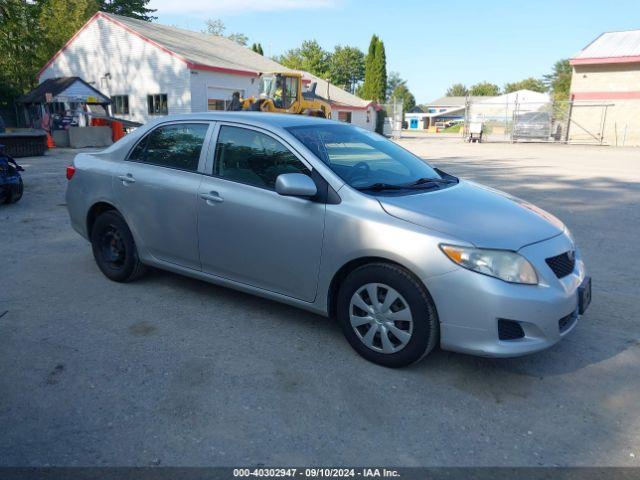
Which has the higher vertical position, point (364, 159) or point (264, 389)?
point (364, 159)

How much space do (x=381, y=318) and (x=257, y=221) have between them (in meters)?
1.18

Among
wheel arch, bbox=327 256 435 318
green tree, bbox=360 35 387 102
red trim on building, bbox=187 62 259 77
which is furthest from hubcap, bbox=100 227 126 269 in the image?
green tree, bbox=360 35 387 102

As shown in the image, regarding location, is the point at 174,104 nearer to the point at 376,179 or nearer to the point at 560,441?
the point at 376,179

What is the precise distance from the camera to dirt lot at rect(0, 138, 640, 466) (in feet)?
8.53

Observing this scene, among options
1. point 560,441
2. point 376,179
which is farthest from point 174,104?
point 560,441

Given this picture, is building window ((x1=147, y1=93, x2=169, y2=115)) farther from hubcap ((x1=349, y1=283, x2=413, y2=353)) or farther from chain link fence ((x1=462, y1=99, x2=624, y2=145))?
hubcap ((x1=349, y1=283, x2=413, y2=353))

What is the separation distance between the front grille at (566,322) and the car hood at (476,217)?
517 millimetres

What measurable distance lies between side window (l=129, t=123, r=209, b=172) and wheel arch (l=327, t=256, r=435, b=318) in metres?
1.61

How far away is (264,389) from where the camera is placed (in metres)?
3.14

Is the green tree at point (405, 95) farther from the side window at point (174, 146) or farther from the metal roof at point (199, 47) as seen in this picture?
the side window at point (174, 146)

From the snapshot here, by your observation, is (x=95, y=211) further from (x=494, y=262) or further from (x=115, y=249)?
(x=494, y=262)

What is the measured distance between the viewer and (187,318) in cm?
419

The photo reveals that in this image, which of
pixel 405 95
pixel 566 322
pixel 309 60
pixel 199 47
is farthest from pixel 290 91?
pixel 405 95

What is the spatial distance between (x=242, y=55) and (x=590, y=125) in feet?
77.2
